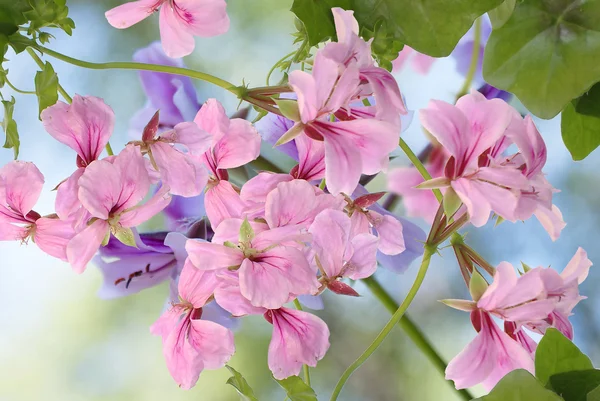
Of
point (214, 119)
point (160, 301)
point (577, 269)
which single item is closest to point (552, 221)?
point (577, 269)

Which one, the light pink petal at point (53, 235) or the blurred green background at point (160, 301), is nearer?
the light pink petal at point (53, 235)

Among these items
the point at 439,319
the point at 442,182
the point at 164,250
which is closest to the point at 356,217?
the point at 442,182

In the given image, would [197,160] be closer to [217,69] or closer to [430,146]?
[430,146]

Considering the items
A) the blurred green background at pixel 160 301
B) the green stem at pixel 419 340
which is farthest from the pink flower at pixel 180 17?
the blurred green background at pixel 160 301

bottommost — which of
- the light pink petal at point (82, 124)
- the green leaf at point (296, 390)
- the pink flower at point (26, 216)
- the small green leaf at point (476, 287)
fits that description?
the green leaf at point (296, 390)

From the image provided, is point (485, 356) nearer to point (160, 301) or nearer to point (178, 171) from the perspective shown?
point (178, 171)

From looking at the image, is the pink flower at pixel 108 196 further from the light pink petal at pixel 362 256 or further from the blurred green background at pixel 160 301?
the blurred green background at pixel 160 301
